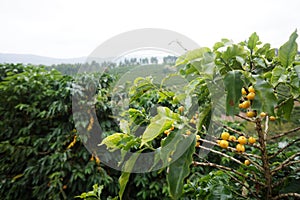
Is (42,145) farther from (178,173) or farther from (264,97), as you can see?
(264,97)

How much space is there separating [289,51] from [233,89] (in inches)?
6.3

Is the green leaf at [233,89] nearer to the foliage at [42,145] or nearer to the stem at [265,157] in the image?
the stem at [265,157]

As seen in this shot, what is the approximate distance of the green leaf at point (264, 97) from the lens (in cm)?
37

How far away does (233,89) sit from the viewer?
379mm

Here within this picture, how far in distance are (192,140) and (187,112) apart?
11cm

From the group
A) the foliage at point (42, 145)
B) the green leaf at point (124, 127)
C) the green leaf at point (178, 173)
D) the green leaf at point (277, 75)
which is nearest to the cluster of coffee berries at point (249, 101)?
the green leaf at point (277, 75)

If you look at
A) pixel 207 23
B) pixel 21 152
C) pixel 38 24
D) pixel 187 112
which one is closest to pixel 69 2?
pixel 38 24

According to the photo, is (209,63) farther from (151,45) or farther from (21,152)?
(21,152)

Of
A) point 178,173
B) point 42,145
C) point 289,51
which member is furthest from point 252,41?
point 42,145

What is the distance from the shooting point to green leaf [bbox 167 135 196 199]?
395mm

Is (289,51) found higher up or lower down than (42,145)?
higher up

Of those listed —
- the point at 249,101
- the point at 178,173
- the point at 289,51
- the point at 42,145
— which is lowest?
the point at 42,145

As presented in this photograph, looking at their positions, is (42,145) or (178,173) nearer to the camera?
(178,173)

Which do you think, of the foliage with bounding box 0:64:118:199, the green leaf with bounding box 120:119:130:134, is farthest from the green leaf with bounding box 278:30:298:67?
the foliage with bounding box 0:64:118:199
